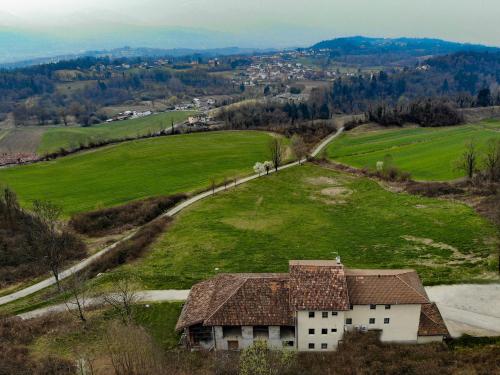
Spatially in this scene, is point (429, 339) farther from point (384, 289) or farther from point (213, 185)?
point (213, 185)

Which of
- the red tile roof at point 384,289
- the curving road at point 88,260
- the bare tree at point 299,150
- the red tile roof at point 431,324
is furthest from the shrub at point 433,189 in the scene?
the red tile roof at point 384,289

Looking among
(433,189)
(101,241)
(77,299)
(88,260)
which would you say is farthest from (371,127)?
(77,299)

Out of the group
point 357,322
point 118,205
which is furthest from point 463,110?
point 357,322

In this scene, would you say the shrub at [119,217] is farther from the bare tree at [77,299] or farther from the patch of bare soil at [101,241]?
the bare tree at [77,299]

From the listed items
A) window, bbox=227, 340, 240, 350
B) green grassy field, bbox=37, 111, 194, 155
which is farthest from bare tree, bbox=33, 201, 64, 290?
green grassy field, bbox=37, 111, 194, 155

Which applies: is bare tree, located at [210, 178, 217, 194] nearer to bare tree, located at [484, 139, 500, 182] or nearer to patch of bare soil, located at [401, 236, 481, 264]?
patch of bare soil, located at [401, 236, 481, 264]

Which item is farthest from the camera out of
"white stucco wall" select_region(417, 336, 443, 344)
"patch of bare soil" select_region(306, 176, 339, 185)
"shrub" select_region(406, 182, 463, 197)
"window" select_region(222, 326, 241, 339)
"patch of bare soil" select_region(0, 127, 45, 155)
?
"patch of bare soil" select_region(0, 127, 45, 155)
